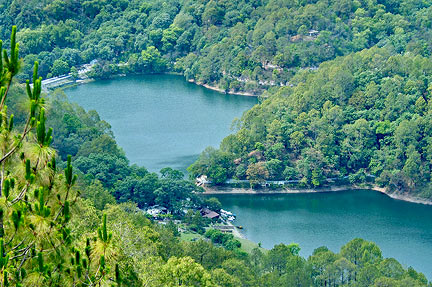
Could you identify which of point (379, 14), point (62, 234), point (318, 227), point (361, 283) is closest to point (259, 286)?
point (361, 283)

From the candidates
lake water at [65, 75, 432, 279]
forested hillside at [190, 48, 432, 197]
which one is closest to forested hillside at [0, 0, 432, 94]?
lake water at [65, 75, 432, 279]

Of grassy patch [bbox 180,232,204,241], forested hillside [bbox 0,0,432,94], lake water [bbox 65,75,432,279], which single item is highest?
forested hillside [bbox 0,0,432,94]

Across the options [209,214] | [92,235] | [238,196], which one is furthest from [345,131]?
[92,235]

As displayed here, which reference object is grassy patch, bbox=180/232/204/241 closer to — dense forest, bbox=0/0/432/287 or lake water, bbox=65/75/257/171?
dense forest, bbox=0/0/432/287

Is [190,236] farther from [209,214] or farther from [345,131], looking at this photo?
[345,131]

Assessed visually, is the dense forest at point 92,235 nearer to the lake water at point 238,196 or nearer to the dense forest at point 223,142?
the dense forest at point 223,142

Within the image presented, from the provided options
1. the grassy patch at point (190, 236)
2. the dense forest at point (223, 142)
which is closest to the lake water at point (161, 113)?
the dense forest at point (223, 142)
